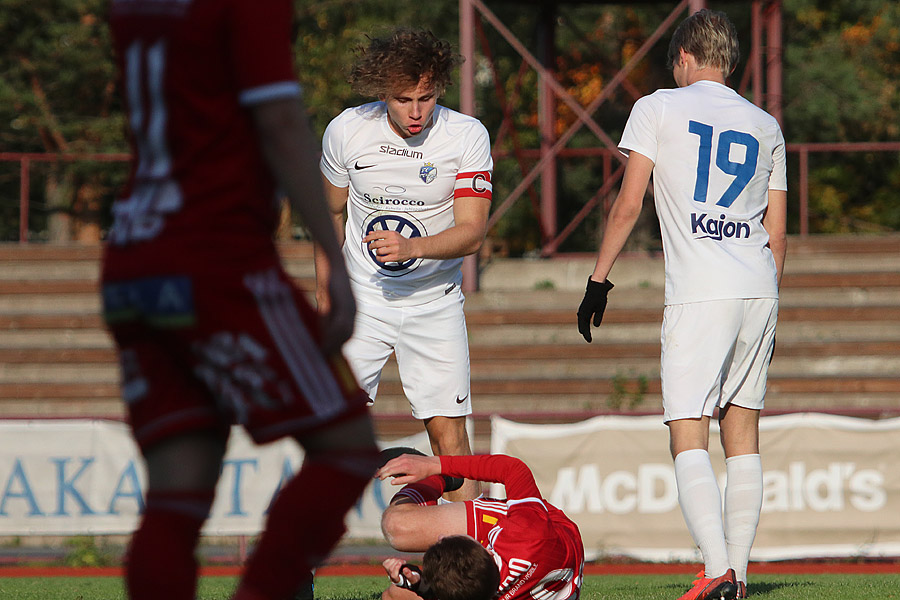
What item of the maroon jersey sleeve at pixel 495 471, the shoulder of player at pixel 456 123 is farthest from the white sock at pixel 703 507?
the shoulder of player at pixel 456 123

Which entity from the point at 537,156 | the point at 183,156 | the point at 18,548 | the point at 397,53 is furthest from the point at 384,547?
the point at 537,156

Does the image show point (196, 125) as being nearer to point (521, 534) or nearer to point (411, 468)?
point (411, 468)

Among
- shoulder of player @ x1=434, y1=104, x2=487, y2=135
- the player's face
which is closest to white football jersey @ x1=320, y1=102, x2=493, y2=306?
shoulder of player @ x1=434, y1=104, x2=487, y2=135

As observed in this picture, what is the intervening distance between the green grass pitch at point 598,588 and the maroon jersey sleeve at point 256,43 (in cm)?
361

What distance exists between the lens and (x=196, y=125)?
2.53 meters

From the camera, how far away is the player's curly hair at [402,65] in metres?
5.08

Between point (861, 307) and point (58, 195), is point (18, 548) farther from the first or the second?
point (58, 195)

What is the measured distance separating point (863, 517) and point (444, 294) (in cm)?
551

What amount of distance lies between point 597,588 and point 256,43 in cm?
457

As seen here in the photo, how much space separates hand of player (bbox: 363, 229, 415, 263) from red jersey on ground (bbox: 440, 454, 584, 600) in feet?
2.83

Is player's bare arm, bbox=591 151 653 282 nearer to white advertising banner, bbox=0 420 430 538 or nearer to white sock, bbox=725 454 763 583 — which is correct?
white sock, bbox=725 454 763 583

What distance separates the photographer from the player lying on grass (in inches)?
165

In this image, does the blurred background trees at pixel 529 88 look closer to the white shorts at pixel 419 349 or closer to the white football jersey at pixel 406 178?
the white football jersey at pixel 406 178

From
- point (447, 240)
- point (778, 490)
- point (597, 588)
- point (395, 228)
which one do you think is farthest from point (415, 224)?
point (778, 490)
